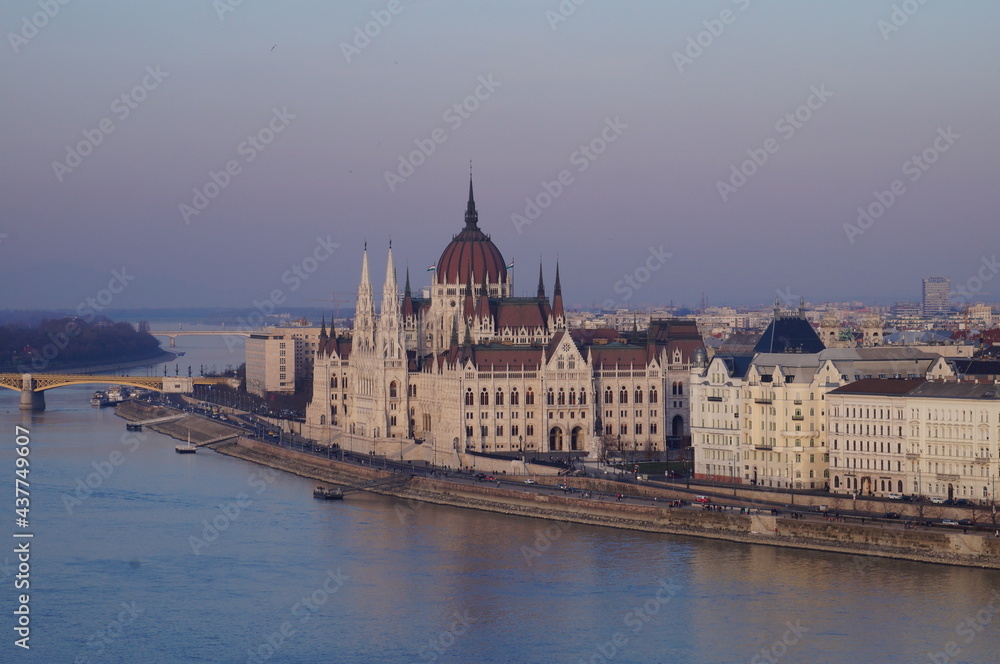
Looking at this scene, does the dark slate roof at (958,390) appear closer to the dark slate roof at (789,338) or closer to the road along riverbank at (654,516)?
the road along riverbank at (654,516)

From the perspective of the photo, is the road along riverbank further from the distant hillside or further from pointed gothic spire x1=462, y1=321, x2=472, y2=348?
the distant hillside

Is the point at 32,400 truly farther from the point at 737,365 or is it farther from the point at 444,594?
the point at 444,594

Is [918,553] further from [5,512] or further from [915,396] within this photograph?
[5,512]

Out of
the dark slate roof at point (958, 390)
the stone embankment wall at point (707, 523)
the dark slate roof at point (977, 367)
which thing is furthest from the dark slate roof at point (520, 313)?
the dark slate roof at point (958, 390)

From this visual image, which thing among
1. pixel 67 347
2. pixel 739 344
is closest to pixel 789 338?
pixel 739 344

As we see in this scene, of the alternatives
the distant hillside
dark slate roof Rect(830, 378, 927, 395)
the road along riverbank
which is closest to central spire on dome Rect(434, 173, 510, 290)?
the road along riverbank

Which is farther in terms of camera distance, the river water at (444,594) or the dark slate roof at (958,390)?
the dark slate roof at (958,390)
